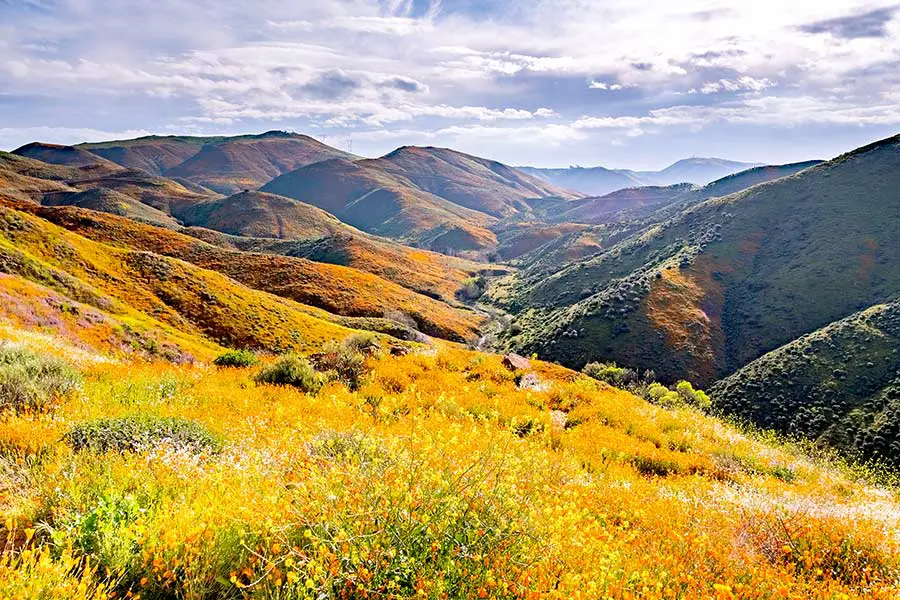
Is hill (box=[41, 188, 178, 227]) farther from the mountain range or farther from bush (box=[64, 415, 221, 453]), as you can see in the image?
bush (box=[64, 415, 221, 453])

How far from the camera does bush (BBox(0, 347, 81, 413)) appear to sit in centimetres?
623

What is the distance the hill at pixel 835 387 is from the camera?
117 ft

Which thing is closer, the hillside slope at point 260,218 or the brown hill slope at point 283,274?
the brown hill slope at point 283,274

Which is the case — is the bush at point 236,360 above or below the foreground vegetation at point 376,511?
below

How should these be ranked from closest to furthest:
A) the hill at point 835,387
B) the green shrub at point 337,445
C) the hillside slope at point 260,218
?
the green shrub at point 337,445 < the hill at point 835,387 < the hillside slope at point 260,218

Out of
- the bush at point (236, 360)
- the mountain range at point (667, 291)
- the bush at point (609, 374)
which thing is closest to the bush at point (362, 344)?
the bush at point (236, 360)

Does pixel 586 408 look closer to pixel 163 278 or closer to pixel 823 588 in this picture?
pixel 823 588

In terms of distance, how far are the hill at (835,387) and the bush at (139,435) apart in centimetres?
4039

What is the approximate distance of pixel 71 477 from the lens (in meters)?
3.99

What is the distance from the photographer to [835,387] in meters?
39.8

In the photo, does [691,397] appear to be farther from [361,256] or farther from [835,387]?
Result: [361,256]

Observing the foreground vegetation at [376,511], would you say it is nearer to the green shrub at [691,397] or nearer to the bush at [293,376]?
the bush at [293,376]

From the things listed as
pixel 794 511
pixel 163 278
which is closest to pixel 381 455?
pixel 794 511

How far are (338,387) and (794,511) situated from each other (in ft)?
24.4
